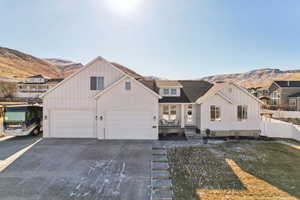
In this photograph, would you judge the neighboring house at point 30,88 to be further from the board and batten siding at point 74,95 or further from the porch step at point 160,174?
the porch step at point 160,174

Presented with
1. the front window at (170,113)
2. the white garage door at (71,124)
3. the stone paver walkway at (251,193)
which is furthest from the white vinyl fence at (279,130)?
the white garage door at (71,124)

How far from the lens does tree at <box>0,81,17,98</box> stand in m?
37.9

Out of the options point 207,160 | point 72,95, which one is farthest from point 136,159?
point 72,95

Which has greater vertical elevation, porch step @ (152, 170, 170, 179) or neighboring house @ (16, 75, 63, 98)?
neighboring house @ (16, 75, 63, 98)

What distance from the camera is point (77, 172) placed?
7.26 m

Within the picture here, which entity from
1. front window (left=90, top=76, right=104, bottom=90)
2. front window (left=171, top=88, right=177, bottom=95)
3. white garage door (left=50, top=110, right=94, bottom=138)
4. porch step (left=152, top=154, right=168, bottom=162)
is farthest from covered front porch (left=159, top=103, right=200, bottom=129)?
white garage door (left=50, top=110, right=94, bottom=138)

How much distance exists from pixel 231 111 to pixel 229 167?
7.20m

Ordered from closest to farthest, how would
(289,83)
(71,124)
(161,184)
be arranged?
(161,184)
(71,124)
(289,83)

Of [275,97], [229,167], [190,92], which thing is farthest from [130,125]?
[275,97]

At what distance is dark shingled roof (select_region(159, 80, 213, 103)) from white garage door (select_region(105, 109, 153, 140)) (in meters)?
3.00

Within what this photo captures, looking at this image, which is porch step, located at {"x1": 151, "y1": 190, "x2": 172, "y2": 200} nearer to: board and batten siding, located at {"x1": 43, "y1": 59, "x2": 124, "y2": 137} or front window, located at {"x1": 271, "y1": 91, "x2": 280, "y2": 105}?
board and batten siding, located at {"x1": 43, "y1": 59, "x2": 124, "y2": 137}

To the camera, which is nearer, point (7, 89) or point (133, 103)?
point (133, 103)

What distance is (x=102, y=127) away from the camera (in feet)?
42.8

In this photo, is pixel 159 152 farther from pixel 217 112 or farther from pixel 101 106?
pixel 217 112
